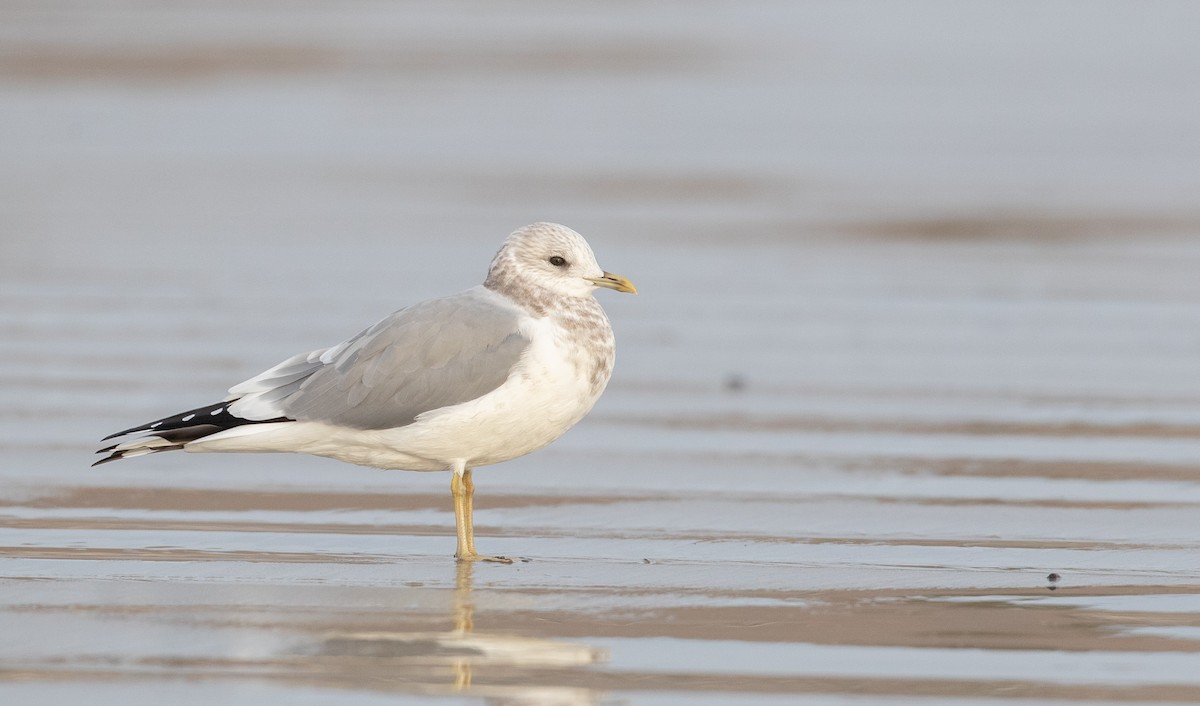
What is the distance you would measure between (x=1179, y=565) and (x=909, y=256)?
6960mm

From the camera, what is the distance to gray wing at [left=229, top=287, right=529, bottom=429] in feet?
21.7

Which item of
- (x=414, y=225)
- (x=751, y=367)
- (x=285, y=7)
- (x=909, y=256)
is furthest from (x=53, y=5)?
(x=751, y=367)

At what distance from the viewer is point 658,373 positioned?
32.5ft

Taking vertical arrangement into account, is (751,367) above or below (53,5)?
below

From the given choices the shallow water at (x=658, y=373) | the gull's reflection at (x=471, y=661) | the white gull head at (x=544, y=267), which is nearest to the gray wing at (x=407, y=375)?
the white gull head at (x=544, y=267)

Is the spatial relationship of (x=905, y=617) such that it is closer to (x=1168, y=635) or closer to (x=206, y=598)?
(x=1168, y=635)

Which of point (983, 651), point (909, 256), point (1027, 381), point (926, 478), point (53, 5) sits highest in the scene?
point (53, 5)

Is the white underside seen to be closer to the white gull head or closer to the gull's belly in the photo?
the gull's belly

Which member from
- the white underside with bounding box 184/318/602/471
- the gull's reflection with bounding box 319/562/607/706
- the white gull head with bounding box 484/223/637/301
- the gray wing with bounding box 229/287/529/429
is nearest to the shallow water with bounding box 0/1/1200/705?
the gull's reflection with bounding box 319/562/607/706

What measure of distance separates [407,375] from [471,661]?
1659 mm

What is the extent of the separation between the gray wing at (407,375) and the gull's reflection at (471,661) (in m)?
1.15

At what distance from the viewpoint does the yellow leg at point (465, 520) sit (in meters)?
6.49

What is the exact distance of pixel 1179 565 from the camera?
20.8ft

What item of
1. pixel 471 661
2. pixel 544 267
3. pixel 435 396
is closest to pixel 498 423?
pixel 435 396
